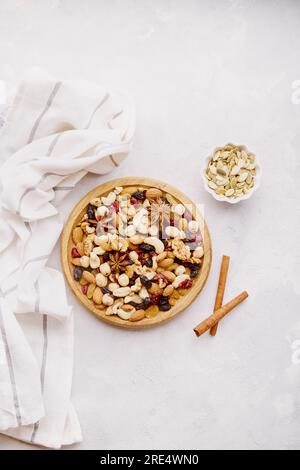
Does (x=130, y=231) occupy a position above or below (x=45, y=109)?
below

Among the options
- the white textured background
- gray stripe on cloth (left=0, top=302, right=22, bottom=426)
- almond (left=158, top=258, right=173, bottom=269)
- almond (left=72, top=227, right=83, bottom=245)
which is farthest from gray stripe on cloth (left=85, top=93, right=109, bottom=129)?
gray stripe on cloth (left=0, top=302, right=22, bottom=426)

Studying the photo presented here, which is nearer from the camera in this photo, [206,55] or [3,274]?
[3,274]

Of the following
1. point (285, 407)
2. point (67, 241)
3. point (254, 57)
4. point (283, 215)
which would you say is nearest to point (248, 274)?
point (283, 215)

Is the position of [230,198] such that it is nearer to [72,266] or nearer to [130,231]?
[130,231]

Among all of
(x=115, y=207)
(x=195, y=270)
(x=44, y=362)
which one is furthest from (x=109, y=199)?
(x=44, y=362)

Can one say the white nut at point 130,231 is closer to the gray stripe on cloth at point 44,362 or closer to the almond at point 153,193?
the almond at point 153,193

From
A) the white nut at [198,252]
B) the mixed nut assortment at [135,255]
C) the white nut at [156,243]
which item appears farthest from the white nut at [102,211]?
the white nut at [198,252]

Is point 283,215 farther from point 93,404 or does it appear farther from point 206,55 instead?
point 93,404
